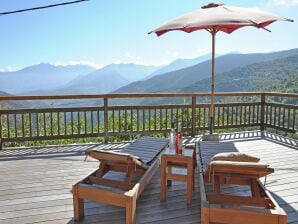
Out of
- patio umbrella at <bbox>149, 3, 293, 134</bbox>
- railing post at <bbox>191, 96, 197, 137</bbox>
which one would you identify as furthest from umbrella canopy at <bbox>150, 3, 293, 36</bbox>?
railing post at <bbox>191, 96, 197, 137</bbox>

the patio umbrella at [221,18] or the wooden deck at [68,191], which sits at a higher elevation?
the patio umbrella at [221,18]

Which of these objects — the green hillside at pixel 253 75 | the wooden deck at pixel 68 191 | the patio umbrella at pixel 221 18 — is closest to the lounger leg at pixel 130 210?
the wooden deck at pixel 68 191

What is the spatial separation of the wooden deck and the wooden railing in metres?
0.63

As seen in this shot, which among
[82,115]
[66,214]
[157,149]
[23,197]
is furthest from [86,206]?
[82,115]

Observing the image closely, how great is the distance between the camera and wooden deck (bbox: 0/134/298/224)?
2840mm

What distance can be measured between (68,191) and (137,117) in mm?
2951

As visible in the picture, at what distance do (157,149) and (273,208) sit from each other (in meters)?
1.92

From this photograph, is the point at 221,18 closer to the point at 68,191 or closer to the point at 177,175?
the point at 177,175

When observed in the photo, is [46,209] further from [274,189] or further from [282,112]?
[282,112]

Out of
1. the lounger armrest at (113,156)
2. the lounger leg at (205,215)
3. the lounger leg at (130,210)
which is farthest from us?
the lounger armrest at (113,156)

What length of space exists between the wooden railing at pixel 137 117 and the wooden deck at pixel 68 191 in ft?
2.07

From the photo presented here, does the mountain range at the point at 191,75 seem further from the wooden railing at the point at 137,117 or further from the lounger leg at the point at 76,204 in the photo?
the lounger leg at the point at 76,204

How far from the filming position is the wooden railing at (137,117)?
5.68 metres

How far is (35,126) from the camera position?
6.11 metres
